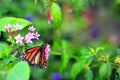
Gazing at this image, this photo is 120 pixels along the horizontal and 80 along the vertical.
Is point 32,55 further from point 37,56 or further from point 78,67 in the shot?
point 78,67

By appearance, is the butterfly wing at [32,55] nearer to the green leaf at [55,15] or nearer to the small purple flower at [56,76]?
the green leaf at [55,15]

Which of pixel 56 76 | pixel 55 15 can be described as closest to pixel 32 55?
pixel 55 15

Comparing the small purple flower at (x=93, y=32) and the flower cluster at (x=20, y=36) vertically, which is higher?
the small purple flower at (x=93, y=32)

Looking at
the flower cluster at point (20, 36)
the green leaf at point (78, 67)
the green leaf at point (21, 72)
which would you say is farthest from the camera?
the green leaf at point (78, 67)

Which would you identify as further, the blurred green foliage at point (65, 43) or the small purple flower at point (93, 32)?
the small purple flower at point (93, 32)

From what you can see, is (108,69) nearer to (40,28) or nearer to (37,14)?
(40,28)

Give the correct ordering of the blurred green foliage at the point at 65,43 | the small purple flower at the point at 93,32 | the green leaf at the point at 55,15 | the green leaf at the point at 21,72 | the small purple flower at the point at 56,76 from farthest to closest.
Answer: the small purple flower at the point at 93,32 → the small purple flower at the point at 56,76 → the green leaf at the point at 55,15 → the blurred green foliage at the point at 65,43 → the green leaf at the point at 21,72

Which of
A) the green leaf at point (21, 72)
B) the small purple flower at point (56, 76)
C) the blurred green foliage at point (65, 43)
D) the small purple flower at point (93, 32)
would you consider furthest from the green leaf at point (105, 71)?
the small purple flower at point (93, 32)

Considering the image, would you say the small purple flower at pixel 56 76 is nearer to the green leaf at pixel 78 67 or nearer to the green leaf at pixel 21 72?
the green leaf at pixel 78 67

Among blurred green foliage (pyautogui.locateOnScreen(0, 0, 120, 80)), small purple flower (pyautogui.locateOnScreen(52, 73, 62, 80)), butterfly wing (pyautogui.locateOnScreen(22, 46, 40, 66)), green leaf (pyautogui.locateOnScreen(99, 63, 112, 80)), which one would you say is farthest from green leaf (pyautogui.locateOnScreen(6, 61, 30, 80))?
small purple flower (pyautogui.locateOnScreen(52, 73, 62, 80))

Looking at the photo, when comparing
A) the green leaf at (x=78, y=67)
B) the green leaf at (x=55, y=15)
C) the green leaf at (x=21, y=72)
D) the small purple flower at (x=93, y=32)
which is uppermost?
the small purple flower at (x=93, y=32)
